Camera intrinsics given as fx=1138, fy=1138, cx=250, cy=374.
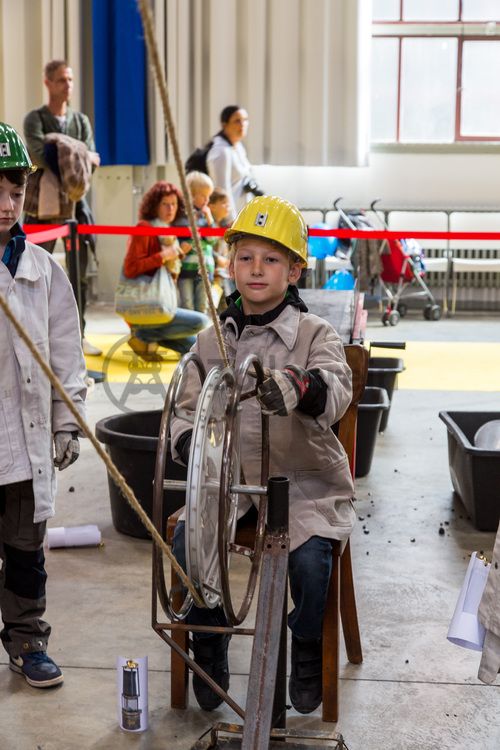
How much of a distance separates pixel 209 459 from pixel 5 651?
1258 mm

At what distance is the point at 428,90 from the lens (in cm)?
1148

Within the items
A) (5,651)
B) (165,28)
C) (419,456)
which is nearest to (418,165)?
(165,28)

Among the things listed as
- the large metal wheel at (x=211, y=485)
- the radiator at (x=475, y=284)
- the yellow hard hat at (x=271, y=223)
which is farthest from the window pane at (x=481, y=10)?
the large metal wheel at (x=211, y=485)

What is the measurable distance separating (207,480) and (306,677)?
2.71 ft

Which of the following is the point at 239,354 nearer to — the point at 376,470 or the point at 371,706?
the point at 371,706

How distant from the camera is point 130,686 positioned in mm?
2682

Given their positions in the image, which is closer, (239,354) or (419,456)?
(239,354)

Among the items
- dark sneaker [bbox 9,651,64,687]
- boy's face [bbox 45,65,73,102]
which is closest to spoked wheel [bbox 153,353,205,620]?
dark sneaker [bbox 9,651,64,687]

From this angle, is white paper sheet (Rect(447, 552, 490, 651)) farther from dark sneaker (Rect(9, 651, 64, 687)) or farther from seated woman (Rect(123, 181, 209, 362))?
seated woman (Rect(123, 181, 209, 362))

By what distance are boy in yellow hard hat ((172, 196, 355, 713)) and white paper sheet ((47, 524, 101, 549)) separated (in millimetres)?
1346

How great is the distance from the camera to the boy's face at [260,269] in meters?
2.69

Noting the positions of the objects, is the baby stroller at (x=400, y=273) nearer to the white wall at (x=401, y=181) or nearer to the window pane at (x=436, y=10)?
the white wall at (x=401, y=181)

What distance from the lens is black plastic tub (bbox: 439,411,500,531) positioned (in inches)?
162

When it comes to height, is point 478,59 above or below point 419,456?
above
